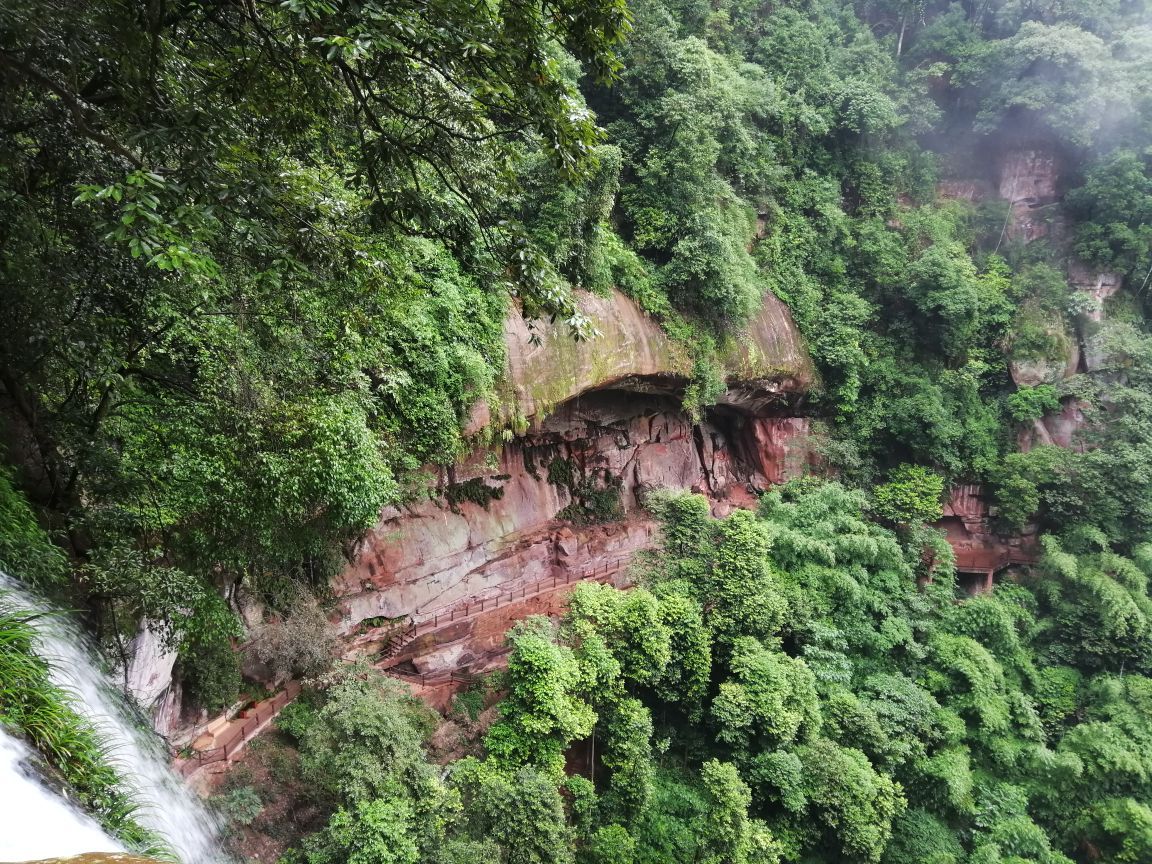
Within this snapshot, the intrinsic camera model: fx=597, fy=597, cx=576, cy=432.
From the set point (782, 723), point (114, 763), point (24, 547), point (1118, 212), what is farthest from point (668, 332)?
point (1118, 212)

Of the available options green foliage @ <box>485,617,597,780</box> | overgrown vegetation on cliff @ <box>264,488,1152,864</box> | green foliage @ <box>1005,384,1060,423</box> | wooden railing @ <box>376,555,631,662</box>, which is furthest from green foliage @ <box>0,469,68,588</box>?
green foliage @ <box>1005,384,1060,423</box>

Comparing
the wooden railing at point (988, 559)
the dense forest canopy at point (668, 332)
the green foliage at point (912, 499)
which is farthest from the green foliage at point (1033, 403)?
the wooden railing at point (988, 559)

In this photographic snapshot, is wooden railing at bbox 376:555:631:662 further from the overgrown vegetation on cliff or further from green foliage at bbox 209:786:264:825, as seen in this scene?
green foliage at bbox 209:786:264:825

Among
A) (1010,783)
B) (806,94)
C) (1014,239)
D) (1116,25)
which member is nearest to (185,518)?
(1010,783)

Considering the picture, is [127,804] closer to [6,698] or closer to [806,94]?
[6,698]

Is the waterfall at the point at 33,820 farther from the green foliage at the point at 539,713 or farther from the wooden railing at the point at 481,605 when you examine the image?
the wooden railing at the point at 481,605

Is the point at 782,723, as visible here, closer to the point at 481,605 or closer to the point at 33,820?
A: the point at 481,605

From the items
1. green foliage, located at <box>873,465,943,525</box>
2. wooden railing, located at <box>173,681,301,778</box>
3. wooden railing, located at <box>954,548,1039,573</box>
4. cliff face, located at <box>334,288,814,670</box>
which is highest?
cliff face, located at <box>334,288,814,670</box>
